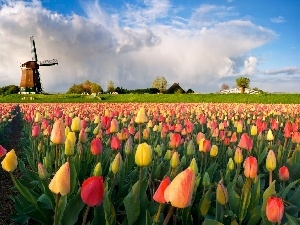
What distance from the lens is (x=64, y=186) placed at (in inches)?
70.3

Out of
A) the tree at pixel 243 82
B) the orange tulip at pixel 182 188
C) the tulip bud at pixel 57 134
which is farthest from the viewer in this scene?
the tree at pixel 243 82

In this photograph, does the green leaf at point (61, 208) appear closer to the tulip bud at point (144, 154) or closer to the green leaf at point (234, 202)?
the tulip bud at point (144, 154)

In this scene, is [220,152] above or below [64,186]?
below

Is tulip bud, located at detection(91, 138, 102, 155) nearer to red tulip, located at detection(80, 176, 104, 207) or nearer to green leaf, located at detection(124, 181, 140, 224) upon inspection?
green leaf, located at detection(124, 181, 140, 224)

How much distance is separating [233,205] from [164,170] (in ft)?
3.61

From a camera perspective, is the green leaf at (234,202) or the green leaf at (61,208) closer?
the green leaf at (61,208)

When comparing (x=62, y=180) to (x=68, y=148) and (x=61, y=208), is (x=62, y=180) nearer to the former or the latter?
(x=61, y=208)

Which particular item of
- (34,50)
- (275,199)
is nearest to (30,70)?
(34,50)

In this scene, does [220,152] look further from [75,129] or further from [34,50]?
[34,50]

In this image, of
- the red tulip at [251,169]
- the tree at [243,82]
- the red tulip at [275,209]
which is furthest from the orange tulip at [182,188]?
the tree at [243,82]

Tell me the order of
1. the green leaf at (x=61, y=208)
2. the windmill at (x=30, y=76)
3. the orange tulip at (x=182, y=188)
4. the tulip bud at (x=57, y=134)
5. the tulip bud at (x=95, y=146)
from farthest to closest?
the windmill at (x=30, y=76)
the tulip bud at (x=95, y=146)
the tulip bud at (x=57, y=134)
the green leaf at (x=61, y=208)
the orange tulip at (x=182, y=188)

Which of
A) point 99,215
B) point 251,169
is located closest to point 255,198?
point 251,169

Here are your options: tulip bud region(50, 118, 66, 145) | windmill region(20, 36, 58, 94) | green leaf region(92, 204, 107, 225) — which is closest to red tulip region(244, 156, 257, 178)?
green leaf region(92, 204, 107, 225)

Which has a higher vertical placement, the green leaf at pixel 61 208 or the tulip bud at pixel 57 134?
the tulip bud at pixel 57 134
